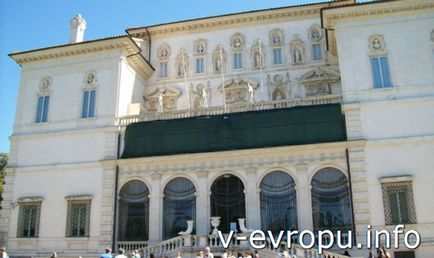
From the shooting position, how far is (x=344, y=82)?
2520cm

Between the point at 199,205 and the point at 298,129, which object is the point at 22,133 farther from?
the point at 298,129

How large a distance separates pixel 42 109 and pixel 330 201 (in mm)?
18688

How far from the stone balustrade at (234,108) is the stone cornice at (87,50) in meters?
4.61

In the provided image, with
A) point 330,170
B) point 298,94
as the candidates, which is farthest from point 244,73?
point 330,170

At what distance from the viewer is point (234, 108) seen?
87.7ft

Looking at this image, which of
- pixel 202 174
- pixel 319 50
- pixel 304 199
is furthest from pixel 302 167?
pixel 319 50

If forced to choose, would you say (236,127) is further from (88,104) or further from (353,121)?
(88,104)

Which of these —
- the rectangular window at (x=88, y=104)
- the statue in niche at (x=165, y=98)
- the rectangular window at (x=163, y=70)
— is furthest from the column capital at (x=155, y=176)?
the rectangular window at (x=163, y=70)

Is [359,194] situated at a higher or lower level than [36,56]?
lower

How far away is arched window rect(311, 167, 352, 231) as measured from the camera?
2323cm

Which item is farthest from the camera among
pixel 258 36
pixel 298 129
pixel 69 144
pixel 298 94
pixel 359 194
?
pixel 258 36

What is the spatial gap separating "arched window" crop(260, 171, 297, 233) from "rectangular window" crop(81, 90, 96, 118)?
11634mm

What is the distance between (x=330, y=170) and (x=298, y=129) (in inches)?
107

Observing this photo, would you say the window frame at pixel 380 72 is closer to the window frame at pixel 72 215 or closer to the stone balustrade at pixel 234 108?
the stone balustrade at pixel 234 108
